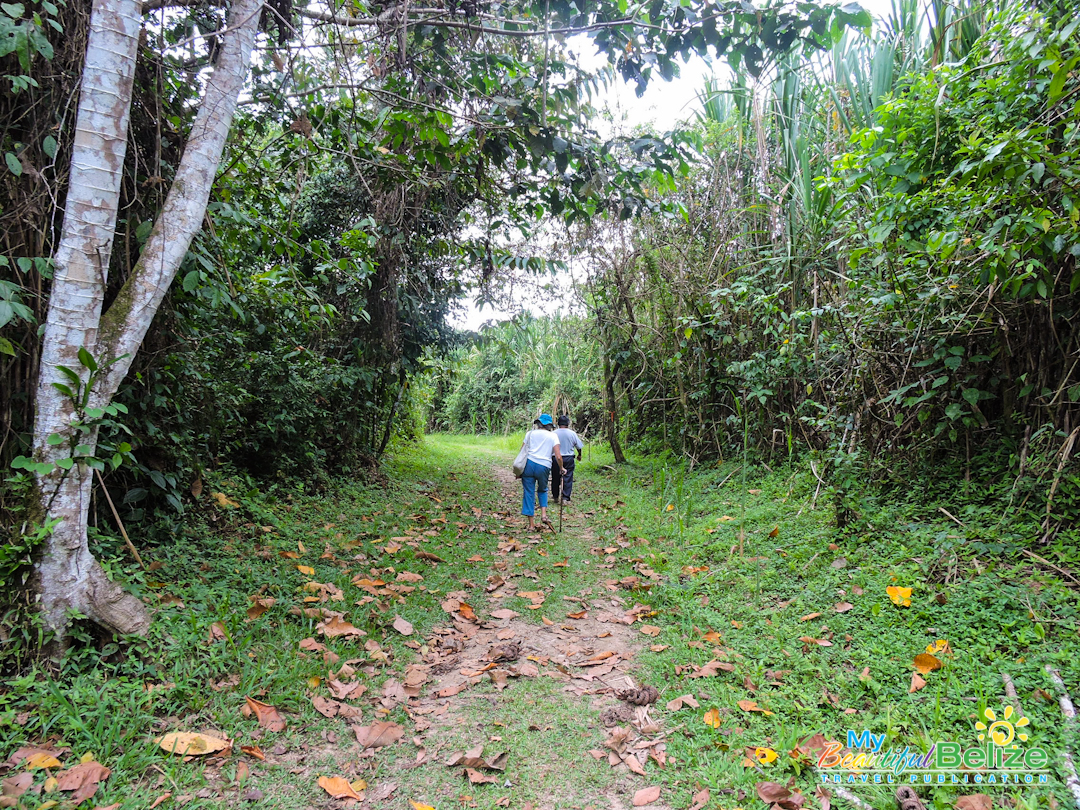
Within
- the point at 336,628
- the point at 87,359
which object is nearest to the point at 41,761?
the point at 336,628

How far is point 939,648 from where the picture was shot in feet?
9.87

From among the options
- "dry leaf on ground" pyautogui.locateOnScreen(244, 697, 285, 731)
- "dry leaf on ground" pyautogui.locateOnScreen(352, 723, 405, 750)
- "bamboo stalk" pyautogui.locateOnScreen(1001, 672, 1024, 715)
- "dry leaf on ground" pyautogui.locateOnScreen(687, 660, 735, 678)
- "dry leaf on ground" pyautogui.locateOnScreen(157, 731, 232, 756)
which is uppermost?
"bamboo stalk" pyautogui.locateOnScreen(1001, 672, 1024, 715)

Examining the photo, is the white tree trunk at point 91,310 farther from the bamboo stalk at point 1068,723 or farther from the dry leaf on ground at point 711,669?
the bamboo stalk at point 1068,723

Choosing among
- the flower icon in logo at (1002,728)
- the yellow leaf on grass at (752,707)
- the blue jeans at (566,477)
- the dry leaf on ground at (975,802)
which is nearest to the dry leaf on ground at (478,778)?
the yellow leaf on grass at (752,707)

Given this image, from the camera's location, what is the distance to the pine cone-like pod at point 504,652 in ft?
12.4

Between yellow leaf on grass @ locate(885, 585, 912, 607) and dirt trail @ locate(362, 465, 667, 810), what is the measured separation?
1.63 meters

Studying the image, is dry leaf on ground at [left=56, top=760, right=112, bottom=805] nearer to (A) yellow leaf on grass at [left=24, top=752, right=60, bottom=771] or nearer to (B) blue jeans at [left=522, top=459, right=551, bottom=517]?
(A) yellow leaf on grass at [left=24, top=752, right=60, bottom=771]

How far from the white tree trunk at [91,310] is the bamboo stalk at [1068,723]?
4299mm

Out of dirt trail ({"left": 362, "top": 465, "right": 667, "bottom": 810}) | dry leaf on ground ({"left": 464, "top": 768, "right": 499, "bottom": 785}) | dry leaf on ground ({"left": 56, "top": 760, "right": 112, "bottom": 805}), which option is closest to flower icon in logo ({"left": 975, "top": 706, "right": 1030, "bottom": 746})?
dirt trail ({"left": 362, "top": 465, "right": 667, "bottom": 810})

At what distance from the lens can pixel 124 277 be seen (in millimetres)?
3734

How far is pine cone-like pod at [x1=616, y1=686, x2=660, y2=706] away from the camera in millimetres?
3174

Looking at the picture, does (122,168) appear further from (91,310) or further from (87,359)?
(87,359)

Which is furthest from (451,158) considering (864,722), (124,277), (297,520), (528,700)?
(864,722)

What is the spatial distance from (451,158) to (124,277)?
2.91m
